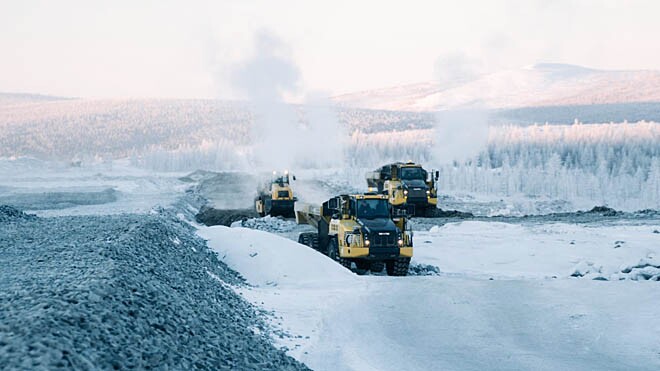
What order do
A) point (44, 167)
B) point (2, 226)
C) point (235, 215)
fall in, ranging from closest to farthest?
point (2, 226) → point (235, 215) → point (44, 167)

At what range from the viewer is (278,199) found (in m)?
41.8

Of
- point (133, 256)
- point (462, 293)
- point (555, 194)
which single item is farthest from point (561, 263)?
point (555, 194)

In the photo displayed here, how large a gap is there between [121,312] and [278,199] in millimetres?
32489

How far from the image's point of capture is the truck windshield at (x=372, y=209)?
73.8 feet

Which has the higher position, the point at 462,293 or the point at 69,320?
the point at 69,320

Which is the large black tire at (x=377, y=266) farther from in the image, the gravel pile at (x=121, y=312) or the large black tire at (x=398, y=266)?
the gravel pile at (x=121, y=312)

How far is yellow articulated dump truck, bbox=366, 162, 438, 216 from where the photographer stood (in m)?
40.6

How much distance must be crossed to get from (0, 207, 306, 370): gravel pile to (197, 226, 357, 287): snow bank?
10.1 feet

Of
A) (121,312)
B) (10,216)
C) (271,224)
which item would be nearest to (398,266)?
(121,312)

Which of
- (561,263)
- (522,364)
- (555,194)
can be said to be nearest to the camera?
(522,364)

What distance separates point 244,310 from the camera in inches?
549

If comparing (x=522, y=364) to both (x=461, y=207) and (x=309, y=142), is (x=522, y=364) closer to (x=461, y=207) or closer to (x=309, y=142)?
(x=461, y=207)

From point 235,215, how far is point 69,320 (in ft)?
123

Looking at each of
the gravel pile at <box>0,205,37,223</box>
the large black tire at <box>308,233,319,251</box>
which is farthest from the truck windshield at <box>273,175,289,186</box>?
the gravel pile at <box>0,205,37,223</box>
